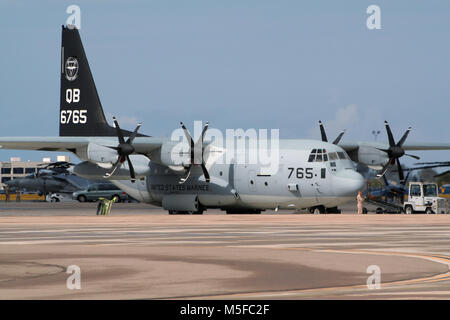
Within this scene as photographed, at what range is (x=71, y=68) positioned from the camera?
54281 millimetres

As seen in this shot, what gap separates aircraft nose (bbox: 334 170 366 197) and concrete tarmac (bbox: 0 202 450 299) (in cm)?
1191

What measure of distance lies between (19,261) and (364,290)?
819 centimetres

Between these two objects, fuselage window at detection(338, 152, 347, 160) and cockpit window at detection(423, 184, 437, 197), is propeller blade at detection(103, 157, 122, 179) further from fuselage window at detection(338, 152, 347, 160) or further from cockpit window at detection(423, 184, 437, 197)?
cockpit window at detection(423, 184, 437, 197)

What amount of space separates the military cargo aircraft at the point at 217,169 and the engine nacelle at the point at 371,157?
62mm

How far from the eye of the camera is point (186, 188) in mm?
48281

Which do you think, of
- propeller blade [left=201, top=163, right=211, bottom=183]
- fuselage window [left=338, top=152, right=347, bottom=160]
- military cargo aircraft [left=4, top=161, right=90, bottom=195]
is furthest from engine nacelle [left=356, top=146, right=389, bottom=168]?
military cargo aircraft [left=4, top=161, right=90, bottom=195]

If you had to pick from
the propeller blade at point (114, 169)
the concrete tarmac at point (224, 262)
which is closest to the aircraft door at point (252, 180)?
the propeller blade at point (114, 169)

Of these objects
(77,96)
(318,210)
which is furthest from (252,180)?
(77,96)

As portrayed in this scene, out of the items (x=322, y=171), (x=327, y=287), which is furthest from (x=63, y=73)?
(x=327, y=287)

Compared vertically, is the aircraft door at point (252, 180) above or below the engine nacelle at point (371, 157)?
below

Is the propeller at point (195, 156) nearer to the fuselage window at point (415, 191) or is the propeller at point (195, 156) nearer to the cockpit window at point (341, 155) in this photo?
the cockpit window at point (341, 155)

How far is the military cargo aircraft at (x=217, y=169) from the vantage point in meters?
44.8

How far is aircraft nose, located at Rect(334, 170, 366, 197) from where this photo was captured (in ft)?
144
